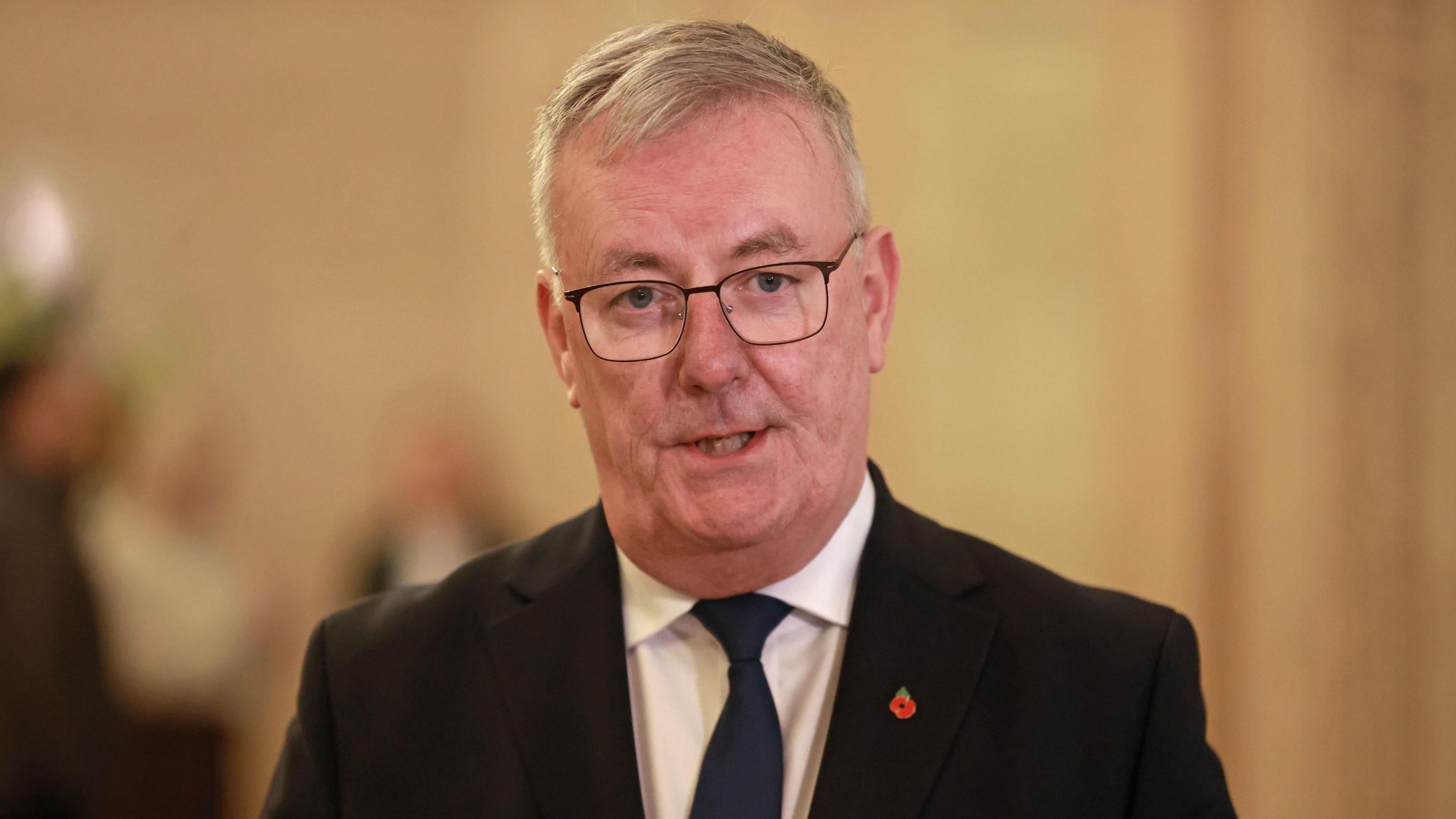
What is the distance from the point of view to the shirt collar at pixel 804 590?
1537 millimetres

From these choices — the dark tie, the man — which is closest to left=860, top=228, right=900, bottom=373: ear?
the man

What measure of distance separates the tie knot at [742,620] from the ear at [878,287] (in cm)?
35

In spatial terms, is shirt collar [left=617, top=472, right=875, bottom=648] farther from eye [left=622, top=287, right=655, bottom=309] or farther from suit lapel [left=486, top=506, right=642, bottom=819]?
eye [left=622, top=287, right=655, bottom=309]

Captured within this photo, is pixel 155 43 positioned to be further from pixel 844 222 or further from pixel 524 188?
pixel 844 222

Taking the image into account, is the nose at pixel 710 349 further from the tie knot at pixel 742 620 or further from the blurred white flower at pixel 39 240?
the blurred white flower at pixel 39 240

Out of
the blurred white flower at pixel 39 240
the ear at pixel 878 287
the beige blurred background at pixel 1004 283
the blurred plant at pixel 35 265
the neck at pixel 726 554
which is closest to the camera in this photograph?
the neck at pixel 726 554

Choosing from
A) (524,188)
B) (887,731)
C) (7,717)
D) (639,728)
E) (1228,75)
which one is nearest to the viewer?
(887,731)

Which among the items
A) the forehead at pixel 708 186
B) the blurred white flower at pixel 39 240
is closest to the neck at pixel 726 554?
the forehead at pixel 708 186

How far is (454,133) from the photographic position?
235 inches

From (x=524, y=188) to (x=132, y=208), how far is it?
210cm

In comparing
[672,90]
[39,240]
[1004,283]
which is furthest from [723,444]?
[39,240]

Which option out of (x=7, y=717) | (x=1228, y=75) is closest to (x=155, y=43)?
(x=7, y=717)

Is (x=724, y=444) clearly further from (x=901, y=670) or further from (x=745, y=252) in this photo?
(x=901, y=670)

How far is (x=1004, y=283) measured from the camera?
A: 5051 mm
